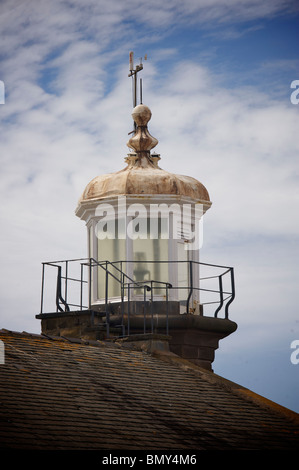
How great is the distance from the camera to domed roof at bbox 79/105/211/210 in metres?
17.0

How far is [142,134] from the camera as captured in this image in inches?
721

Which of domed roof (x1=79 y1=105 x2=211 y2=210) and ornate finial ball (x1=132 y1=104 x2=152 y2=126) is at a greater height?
ornate finial ball (x1=132 y1=104 x2=152 y2=126)

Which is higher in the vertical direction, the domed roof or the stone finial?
the stone finial

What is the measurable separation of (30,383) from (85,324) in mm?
4381

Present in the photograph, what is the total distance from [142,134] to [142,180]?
5.40ft

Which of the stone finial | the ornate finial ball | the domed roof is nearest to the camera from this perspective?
the domed roof

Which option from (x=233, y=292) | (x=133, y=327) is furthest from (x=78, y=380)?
(x=233, y=292)

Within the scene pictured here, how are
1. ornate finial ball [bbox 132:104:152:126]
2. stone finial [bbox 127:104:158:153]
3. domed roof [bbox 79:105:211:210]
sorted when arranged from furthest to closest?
ornate finial ball [bbox 132:104:152:126], stone finial [bbox 127:104:158:153], domed roof [bbox 79:105:211:210]

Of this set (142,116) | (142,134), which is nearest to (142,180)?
(142,134)

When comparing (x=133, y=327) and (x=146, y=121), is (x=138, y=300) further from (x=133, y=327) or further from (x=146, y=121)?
(x=146, y=121)

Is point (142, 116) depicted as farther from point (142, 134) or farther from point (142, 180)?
point (142, 180)

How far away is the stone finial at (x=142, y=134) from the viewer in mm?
18188

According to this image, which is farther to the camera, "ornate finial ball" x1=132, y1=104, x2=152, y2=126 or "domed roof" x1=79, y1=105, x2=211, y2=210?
"ornate finial ball" x1=132, y1=104, x2=152, y2=126

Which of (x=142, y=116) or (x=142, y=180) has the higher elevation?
(x=142, y=116)
